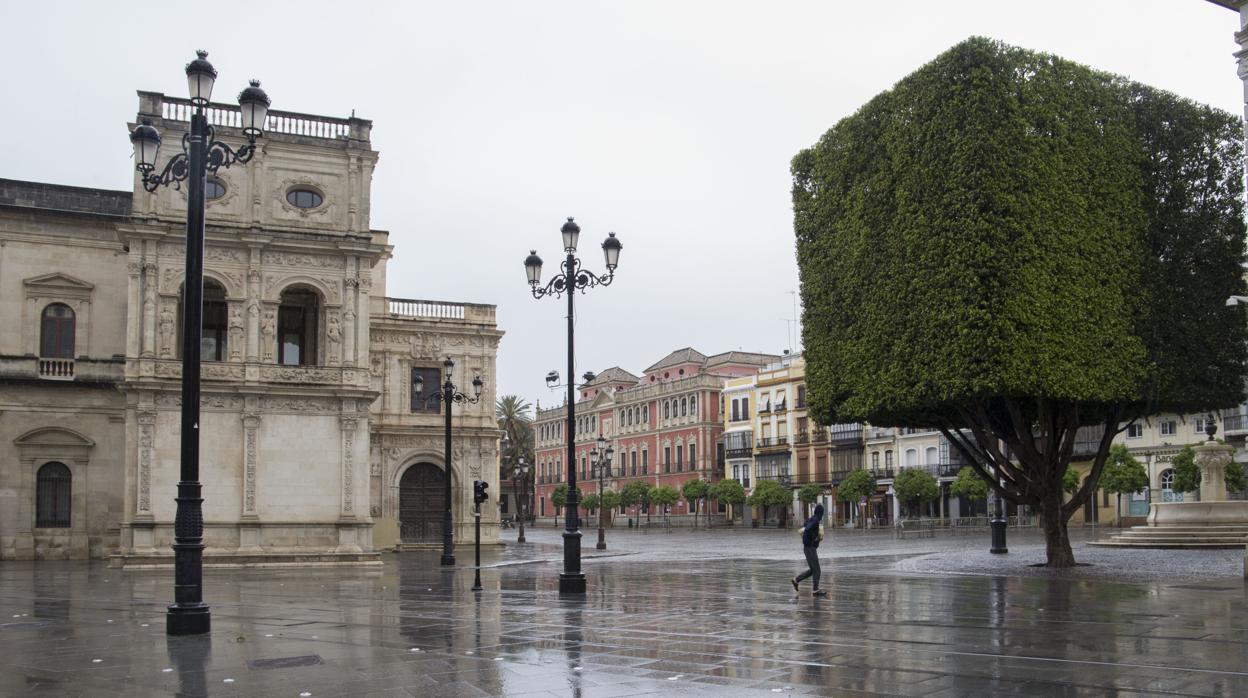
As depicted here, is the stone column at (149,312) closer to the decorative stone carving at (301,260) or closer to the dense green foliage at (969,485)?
the decorative stone carving at (301,260)

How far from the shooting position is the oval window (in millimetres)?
36000

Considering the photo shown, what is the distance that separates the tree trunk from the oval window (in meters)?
23.9

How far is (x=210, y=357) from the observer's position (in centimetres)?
3809

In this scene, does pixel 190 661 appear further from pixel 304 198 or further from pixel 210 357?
pixel 210 357

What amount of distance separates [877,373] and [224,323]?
77.3 ft

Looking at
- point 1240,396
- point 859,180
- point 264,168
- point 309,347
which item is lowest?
point 1240,396

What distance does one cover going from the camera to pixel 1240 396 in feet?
83.9

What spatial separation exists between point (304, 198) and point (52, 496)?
13.0 meters

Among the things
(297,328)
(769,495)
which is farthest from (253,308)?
(769,495)

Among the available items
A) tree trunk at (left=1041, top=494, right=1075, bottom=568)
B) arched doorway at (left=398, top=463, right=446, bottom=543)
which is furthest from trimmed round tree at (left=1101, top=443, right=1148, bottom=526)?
tree trunk at (left=1041, top=494, right=1075, bottom=568)

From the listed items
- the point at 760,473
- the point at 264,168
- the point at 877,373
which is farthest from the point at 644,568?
the point at 760,473

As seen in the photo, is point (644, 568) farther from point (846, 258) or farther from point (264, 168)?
point (264, 168)

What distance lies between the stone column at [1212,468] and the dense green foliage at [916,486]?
34441mm

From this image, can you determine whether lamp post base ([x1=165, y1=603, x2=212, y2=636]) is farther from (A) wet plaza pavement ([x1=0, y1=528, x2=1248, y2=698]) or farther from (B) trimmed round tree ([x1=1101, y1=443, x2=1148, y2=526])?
(B) trimmed round tree ([x1=1101, y1=443, x2=1148, y2=526])
